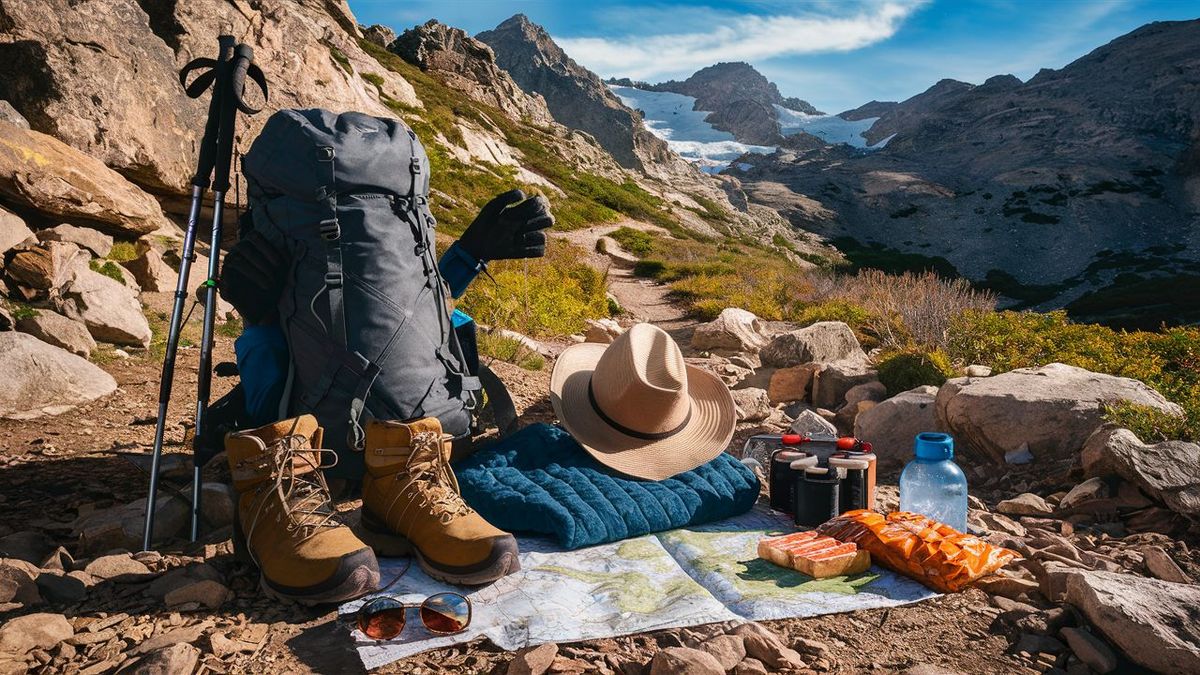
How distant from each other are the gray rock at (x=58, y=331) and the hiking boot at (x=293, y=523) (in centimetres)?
366

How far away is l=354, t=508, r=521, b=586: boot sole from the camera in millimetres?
2566

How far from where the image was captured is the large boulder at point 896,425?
16.5 feet

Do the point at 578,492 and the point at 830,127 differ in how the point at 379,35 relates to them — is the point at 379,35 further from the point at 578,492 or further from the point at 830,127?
the point at 830,127

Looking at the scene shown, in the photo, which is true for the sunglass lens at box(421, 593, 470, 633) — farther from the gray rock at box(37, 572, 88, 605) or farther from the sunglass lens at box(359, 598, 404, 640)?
the gray rock at box(37, 572, 88, 605)

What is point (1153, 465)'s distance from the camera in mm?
3672

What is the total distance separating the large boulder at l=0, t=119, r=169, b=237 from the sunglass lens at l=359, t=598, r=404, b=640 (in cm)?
612

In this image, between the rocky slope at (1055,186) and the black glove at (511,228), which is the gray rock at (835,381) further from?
the rocky slope at (1055,186)

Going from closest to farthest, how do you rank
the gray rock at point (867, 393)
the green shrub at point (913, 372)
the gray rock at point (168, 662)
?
the gray rock at point (168, 662), the gray rock at point (867, 393), the green shrub at point (913, 372)

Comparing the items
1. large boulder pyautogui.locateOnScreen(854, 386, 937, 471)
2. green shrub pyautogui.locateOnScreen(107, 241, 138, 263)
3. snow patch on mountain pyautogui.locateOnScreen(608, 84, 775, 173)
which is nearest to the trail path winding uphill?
large boulder pyautogui.locateOnScreen(854, 386, 937, 471)

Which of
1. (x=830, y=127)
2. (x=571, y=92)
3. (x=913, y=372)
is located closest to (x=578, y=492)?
(x=913, y=372)

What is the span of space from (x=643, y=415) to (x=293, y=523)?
1.62 metres

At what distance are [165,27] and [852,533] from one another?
1356 cm

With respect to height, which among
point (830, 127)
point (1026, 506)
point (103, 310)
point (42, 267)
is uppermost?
point (830, 127)

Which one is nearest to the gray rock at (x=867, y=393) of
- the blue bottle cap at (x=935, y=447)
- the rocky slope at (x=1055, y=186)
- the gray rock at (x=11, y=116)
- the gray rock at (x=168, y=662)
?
the blue bottle cap at (x=935, y=447)
